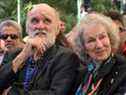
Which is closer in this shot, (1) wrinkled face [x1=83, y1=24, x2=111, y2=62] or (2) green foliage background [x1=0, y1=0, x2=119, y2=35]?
(1) wrinkled face [x1=83, y1=24, x2=111, y2=62]

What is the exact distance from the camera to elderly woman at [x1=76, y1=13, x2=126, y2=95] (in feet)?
11.3

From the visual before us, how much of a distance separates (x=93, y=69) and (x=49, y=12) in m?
0.64

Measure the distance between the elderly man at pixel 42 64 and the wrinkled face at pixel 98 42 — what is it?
181mm

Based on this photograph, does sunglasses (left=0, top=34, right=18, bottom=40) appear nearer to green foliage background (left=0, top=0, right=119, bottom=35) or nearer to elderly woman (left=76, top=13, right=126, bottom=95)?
elderly woman (left=76, top=13, right=126, bottom=95)

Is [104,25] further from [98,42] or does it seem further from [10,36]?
[10,36]

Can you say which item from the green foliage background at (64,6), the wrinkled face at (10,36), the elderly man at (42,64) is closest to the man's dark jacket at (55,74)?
the elderly man at (42,64)

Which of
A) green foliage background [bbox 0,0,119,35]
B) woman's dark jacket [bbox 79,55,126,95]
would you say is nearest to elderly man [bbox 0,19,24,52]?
woman's dark jacket [bbox 79,55,126,95]

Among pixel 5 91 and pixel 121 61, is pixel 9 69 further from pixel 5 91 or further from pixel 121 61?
pixel 121 61

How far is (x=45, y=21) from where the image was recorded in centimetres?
388

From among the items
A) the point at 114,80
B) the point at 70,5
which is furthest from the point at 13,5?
the point at 114,80

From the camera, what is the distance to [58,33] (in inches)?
159

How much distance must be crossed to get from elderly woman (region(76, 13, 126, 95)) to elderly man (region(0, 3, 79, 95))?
0.45 feet

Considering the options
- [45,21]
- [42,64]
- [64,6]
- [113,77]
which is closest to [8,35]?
[45,21]

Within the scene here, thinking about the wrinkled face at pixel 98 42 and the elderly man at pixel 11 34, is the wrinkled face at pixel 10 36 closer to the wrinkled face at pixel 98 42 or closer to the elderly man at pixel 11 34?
the elderly man at pixel 11 34
